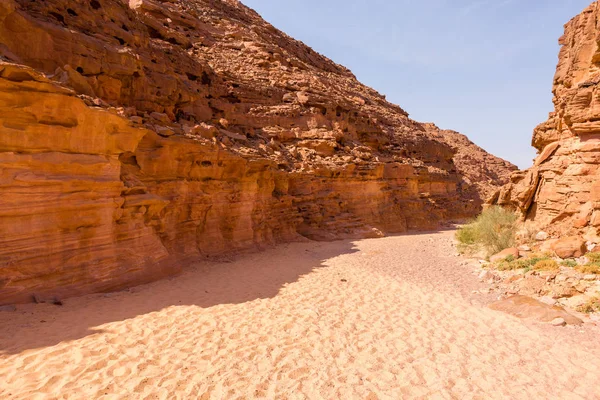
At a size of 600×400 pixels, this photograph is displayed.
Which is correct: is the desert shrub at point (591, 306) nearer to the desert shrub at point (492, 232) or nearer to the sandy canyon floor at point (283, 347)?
the sandy canyon floor at point (283, 347)

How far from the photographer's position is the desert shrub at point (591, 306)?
7.75 meters

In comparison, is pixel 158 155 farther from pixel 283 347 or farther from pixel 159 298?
pixel 283 347

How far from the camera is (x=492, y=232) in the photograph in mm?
14727

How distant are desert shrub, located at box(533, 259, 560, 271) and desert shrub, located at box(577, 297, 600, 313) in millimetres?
2130

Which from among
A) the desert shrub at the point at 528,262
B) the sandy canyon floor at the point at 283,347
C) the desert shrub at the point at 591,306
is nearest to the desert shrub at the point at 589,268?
the desert shrub at the point at 528,262

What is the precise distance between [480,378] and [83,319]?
6.84 meters

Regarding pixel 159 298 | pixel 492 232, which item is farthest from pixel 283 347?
pixel 492 232

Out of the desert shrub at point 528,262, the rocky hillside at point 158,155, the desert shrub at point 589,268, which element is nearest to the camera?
the rocky hillside at point 158,155

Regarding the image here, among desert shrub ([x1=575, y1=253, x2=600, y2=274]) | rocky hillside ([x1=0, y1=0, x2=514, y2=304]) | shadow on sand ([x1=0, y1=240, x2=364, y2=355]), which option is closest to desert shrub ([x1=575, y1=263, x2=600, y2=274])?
desert shrub ([x1=575, y1=253, x2=600, y2=274])

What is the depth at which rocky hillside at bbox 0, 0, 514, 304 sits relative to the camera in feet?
22.0

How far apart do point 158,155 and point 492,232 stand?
13855 millimetres

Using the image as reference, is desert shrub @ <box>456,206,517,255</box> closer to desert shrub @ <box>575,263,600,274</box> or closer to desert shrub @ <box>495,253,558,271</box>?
desert shrub @ <box>495,253,558,271</box>

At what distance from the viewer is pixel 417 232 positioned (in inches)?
1013

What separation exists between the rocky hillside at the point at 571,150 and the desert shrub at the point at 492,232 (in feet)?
2.78
